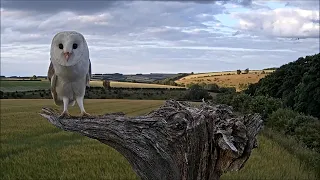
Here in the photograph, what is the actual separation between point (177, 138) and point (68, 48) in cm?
149

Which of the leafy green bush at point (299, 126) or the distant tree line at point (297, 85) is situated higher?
the distant tree line at point (297, 85)

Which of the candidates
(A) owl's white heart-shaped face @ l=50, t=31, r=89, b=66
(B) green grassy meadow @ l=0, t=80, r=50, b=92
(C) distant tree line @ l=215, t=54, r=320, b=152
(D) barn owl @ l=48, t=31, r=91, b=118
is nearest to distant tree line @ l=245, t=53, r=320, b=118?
(C) distant tree line @ l=215, t=54, r=320, b=152

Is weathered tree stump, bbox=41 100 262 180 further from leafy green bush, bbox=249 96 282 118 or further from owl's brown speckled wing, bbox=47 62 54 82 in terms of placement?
leafy green bush, bbox=249 96 282 118

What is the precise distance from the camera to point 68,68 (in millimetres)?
4242

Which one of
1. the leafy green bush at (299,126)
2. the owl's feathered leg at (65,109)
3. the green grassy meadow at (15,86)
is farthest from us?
the green grassy meadow at (15,86)

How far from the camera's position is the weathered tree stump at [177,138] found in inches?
A: 179

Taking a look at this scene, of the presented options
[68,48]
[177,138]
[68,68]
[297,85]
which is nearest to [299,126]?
[177,138]

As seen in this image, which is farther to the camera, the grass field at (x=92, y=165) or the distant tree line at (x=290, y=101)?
the distant tree line at (x=290, y=101)

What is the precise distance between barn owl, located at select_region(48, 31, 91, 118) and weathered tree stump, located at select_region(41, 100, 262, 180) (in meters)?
0.24

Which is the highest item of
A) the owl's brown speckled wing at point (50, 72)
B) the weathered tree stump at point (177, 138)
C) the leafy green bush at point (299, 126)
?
the owl's brown speckled wing at point (50, 72)

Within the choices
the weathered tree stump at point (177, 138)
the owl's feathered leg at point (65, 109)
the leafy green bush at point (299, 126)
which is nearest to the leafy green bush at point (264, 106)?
the leafy green bush at point (299, 126)

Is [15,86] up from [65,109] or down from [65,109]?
down

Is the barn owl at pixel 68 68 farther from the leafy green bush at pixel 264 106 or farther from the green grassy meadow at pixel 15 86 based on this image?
the green grassy meadow at pixel 15 86

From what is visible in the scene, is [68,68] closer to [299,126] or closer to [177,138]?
[177,138]
